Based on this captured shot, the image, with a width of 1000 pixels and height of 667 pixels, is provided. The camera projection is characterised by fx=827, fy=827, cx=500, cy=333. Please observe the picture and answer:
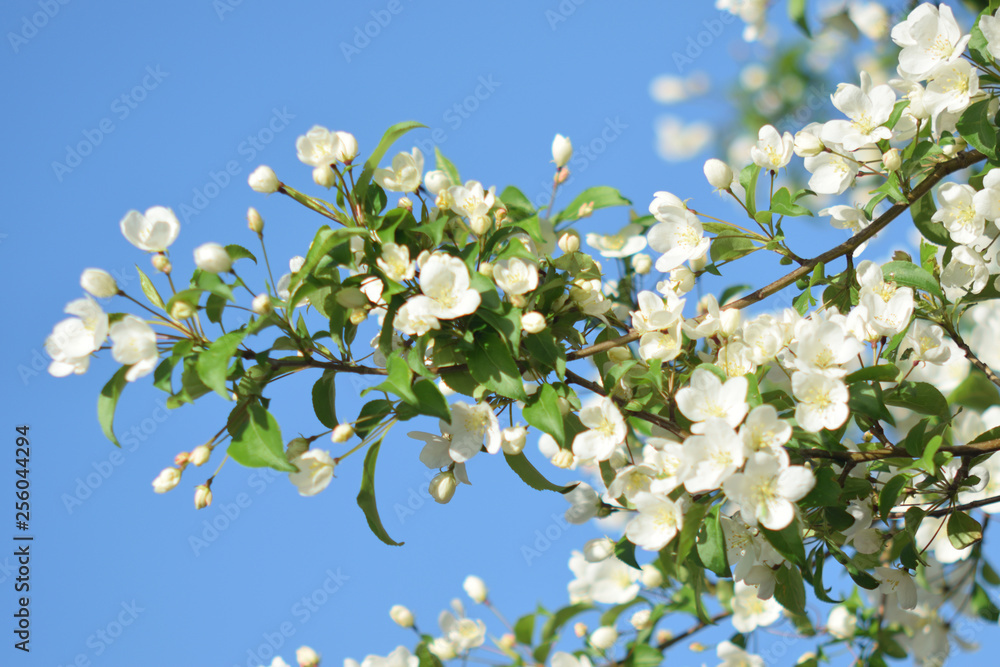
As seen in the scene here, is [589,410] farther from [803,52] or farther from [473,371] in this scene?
[803,52]

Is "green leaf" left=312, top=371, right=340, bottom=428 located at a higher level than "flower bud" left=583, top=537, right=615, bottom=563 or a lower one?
higher

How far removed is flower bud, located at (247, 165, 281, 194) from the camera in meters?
1.50

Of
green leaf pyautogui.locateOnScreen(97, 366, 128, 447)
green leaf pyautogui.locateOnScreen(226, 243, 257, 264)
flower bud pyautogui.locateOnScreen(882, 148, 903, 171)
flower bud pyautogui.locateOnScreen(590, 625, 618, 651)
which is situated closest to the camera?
green leaf pyautogui.locateOnScreen(97, 366, 128, 447)

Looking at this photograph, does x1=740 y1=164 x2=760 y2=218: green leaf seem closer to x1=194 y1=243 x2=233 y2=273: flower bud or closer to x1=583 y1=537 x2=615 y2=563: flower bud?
x1=583 y1=537 x2=615 y2=563: flower bud

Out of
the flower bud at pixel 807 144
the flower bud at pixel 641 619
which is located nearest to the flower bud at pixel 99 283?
the flower bud at pixel 807 144

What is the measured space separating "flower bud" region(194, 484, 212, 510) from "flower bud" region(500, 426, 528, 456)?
520mm

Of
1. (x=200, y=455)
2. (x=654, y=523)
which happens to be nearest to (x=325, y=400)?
(x=200, y=455)

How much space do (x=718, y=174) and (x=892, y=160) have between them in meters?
0.33

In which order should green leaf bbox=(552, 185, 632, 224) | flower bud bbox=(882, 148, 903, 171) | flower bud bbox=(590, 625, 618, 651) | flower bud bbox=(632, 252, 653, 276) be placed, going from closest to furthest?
flower bud bbox=(882, 148, 903, 171) → green leaf bbox=(552, 185, 632, 224) → flower bud bbox=(632, 252, 653, 276) → flower bud bbox=(590, 625, 618, 651)

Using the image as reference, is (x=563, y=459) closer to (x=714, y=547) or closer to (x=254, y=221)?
(x=714, y=547)

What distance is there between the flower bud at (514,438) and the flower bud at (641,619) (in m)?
1.23

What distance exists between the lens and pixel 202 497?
1.42m

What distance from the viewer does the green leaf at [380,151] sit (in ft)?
5.03

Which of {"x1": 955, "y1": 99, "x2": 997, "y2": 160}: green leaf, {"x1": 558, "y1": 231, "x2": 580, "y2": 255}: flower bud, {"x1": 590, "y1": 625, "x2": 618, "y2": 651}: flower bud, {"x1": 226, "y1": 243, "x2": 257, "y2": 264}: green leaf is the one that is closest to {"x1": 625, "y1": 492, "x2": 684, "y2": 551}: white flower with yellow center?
{"x1": 558, "y1": 231, "x2": 580, "y2": 255}: flower bud
